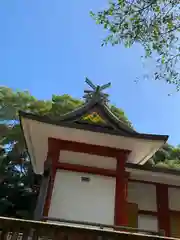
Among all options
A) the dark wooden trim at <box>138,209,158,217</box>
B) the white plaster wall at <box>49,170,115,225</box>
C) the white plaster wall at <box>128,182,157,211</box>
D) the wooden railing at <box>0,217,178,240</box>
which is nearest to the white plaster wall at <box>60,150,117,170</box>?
the white plaster wall at <box>49,170,115,225</box>

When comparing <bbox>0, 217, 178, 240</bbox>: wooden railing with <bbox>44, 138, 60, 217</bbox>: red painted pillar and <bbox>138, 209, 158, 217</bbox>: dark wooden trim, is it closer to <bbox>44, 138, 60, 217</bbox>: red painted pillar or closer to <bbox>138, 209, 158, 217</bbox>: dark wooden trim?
<bbox>44, 138, 60, 217</bbox>: red painted pillar

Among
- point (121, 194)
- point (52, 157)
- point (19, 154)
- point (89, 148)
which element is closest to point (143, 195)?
point (121, 194)

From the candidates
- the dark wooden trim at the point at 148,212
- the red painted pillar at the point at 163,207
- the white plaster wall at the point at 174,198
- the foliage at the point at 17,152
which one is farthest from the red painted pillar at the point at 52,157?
the foliage at the point at 17,152

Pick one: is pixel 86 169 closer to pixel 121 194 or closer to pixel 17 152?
pixel 121 194

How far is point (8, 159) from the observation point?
67.2 feet

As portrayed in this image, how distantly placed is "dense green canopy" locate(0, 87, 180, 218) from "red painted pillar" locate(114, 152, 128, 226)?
33.5 feet

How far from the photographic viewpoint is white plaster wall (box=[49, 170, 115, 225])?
7312 millimetres

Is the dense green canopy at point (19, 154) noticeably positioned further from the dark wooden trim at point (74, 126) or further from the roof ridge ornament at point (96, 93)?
the dark wooden trim at point (74, 126)

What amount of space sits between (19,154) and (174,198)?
1403 cm

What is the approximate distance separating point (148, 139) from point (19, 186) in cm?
1347

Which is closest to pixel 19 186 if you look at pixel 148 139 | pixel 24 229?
pixel 148 139

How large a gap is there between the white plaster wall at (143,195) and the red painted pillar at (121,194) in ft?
3.41

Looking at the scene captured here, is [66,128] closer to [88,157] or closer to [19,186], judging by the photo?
[88,157]

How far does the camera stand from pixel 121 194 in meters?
7.65
